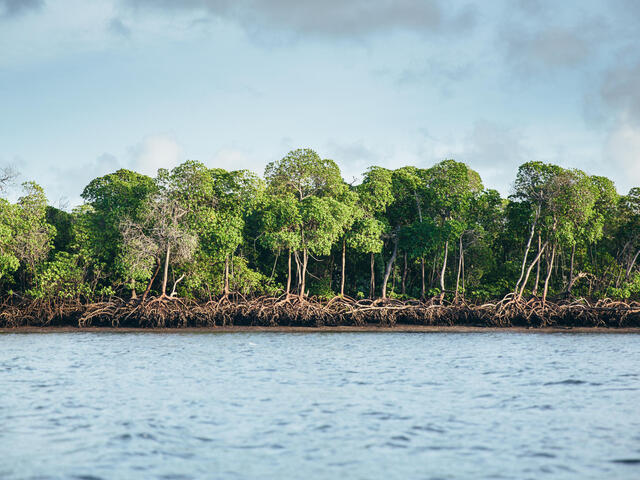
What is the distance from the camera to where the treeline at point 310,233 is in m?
35.1

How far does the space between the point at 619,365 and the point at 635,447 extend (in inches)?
441

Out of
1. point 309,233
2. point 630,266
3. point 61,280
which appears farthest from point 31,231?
point 630,266

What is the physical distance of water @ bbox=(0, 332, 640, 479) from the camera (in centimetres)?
951

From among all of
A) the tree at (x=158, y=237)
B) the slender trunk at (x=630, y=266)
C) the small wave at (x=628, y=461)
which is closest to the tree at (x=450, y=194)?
the slender trunk at (x=630, y=266)

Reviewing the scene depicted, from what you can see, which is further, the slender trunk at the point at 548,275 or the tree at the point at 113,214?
the slender trunk at the point at 548,275

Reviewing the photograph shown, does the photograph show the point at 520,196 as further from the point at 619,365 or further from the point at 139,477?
the point at 139,477

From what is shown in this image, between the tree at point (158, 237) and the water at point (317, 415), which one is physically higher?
the tree at point (158, 237)

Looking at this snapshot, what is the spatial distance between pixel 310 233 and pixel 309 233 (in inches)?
2.6

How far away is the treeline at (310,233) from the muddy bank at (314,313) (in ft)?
2.87

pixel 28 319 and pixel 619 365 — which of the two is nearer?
pixel 619 365

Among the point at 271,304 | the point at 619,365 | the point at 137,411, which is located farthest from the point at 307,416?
the point at 271,304

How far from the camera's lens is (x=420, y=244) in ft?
132

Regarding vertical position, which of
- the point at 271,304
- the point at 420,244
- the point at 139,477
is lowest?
the point at 139,477

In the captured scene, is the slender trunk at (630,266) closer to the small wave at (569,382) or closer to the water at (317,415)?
the water at (317,415)
